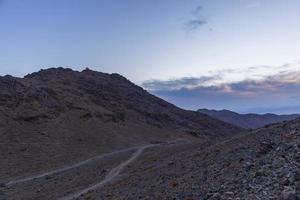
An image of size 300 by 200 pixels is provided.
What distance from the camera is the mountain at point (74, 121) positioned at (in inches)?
2247

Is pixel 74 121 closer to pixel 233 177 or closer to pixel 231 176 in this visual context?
pixel 231 176

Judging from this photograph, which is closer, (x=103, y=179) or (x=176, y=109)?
(x=103, y=179)

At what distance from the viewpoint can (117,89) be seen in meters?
113

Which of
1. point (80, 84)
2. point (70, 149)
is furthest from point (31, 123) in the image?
point (80, 84)

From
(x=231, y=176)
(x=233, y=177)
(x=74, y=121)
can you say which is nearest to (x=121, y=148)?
(x=74, y=121)

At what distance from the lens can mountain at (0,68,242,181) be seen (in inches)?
2247

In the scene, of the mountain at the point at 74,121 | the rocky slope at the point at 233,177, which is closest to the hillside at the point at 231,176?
the rocky slope at the point at 233,177

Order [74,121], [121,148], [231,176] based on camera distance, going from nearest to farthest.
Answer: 1. [231,176]
2. [121,148]
3. [74,121]

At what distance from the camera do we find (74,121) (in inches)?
2940

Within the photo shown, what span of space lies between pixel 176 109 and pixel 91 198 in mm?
93978

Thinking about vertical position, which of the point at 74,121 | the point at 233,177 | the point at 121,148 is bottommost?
the point at 233,177

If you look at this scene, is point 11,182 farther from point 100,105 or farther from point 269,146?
point 100,105

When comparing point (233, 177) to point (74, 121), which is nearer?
point (233, 177)

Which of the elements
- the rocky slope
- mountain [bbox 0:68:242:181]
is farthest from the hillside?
mountain [bbox 0:68:242:181]
